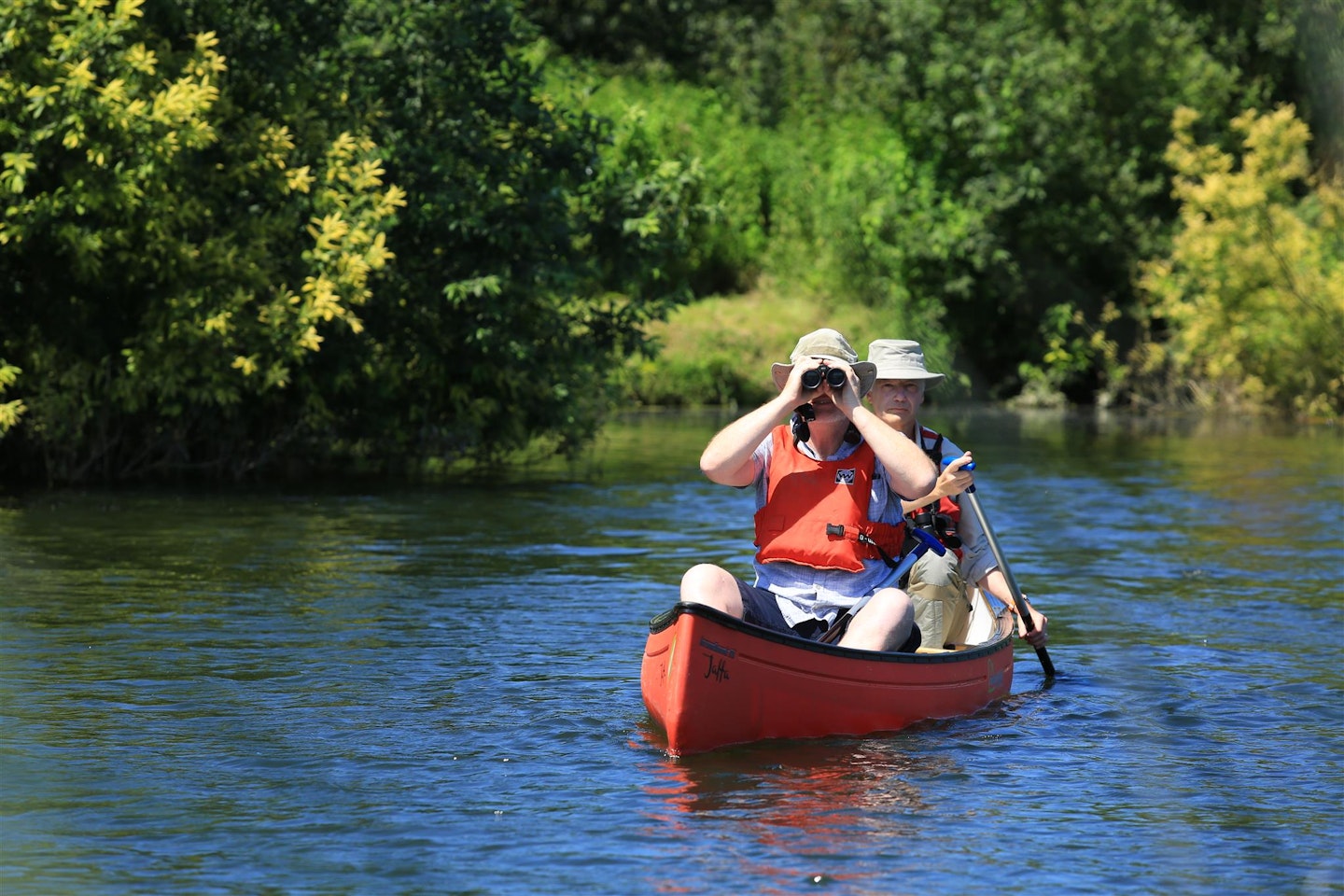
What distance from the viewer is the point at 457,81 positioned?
20.4 metres

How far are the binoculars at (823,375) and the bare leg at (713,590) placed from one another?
821mm

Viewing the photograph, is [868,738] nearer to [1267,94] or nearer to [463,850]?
[463,850]

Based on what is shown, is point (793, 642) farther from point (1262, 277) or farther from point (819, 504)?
point (1262, 277)

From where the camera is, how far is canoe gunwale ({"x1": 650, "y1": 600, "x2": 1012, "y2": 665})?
24.8ft

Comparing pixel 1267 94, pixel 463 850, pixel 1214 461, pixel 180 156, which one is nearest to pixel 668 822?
pixel 463 850

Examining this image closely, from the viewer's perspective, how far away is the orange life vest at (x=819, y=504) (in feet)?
26.5

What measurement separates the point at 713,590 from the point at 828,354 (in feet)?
3.46

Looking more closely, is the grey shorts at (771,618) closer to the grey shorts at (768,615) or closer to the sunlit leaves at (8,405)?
the grey shorts at (768,615)

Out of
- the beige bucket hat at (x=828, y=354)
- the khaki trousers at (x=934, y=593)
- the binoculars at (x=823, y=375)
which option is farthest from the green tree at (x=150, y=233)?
the binoculars at (x=823, y=375)

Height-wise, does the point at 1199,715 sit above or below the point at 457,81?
below

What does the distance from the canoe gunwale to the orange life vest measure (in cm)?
39

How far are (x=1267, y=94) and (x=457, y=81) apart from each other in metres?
22.9

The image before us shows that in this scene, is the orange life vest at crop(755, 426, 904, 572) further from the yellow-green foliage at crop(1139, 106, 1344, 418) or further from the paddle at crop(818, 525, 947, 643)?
the yellow-green foliage at crop(1139, 106, 1344, 418)

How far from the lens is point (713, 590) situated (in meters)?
7.84
